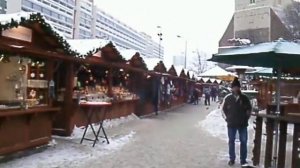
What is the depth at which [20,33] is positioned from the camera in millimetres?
9227

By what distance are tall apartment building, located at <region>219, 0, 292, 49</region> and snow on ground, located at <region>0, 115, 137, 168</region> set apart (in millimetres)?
56016

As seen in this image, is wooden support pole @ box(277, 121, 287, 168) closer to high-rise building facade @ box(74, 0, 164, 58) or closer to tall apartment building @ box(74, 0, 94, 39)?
high-rise building facade @ box(74, 0, 164, 58)

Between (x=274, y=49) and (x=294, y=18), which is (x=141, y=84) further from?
(x=294, y=18)

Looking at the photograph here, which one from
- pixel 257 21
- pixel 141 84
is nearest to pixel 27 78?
pixel 141 84

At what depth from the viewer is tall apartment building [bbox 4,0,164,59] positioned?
83.3 m

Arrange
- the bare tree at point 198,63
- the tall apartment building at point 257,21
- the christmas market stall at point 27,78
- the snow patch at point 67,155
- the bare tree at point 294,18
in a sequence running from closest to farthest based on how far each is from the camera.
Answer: the snow patch at point 67,155
the christmas market stall at point 27,78
the bare tree at point 294,18
the tall apartment building at point 257,21
the bare tree at point 198,63

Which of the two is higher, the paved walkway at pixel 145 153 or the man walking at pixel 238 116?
the man walking at pixel 238 116

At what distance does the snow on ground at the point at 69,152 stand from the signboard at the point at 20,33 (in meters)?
2.58

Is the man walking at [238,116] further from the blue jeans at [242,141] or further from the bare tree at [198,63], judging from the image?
the bare tree at [198,63]

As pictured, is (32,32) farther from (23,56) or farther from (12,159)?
(12,159)

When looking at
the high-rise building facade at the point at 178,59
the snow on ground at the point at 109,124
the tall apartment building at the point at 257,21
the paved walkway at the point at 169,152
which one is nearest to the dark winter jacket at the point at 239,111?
the paved walkway at the point at 169,152

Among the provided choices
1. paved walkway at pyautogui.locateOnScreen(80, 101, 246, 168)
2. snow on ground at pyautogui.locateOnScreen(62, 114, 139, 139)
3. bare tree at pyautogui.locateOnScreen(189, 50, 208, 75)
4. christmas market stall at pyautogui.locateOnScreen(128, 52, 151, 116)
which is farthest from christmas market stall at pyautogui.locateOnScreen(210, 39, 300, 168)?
bare tree at pyautogui.locateOnScreen(189, 50, 208, 75)

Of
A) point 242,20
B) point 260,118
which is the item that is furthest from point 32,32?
point 242,20

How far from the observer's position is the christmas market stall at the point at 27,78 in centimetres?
869
